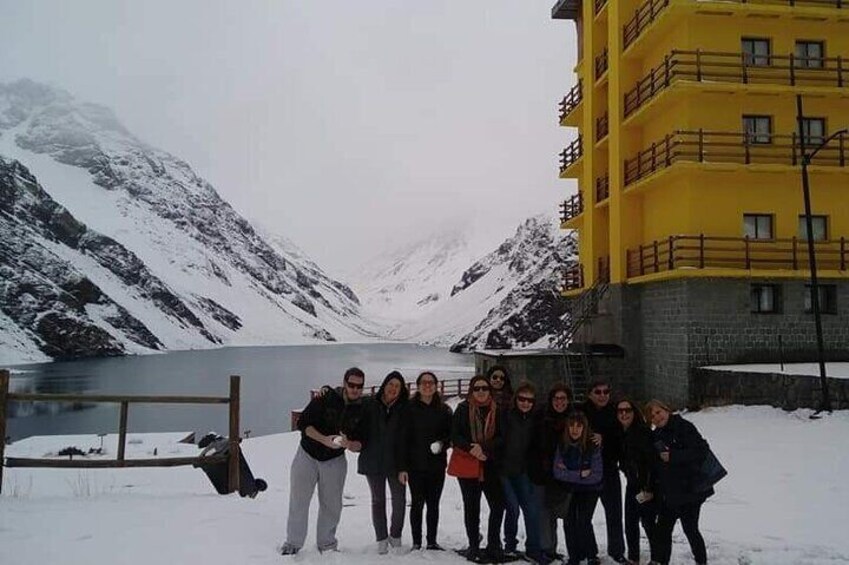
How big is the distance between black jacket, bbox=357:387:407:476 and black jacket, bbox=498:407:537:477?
1.13 m

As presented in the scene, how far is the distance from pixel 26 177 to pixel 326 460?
611 feet

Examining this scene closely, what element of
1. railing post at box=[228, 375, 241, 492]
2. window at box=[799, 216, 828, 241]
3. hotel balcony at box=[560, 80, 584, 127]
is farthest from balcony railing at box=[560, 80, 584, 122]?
railing post at box=[228, 375, 241, 492]

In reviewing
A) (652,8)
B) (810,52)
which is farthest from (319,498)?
(810,52)

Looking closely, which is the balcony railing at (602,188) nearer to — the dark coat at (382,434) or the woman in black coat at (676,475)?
the woman in black coat at (676,475)

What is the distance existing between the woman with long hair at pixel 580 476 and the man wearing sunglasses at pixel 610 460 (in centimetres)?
21

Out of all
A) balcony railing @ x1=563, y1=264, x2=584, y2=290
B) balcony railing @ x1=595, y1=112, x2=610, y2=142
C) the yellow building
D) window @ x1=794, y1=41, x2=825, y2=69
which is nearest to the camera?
the yellow building

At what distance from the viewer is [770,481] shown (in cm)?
1215

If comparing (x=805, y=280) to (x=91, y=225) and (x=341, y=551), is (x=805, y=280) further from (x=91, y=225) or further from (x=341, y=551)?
(x=91, y=225)

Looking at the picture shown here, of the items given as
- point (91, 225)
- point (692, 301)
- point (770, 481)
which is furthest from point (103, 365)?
point (91, 225)

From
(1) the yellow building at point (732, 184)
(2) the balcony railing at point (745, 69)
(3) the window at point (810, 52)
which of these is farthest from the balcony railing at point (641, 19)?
(3) the window at point (810, 52)

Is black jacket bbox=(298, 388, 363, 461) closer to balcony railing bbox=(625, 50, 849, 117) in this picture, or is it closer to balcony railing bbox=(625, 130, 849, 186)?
balcony railing bbox=(625, 130, 849, 186)

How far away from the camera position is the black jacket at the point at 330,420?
25.1 feet

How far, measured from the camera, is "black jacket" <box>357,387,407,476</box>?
Result: 7.73m

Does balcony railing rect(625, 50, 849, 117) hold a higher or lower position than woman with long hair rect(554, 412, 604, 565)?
higher
